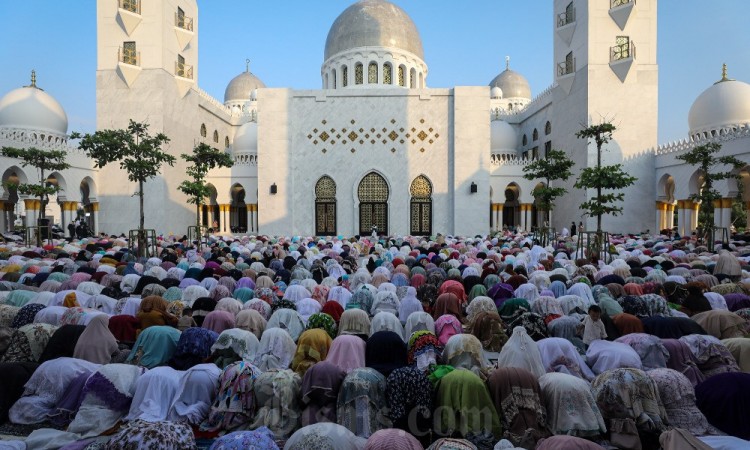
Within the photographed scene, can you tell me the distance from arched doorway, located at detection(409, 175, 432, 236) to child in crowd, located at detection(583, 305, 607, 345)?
14813 millimetres

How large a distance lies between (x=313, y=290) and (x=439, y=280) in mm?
2544

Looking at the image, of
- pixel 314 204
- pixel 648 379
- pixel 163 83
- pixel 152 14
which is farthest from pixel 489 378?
pixel 152 14

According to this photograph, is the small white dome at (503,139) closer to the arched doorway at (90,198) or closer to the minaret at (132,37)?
the minaret at (132,37)

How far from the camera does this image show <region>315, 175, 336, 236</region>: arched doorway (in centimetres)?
2034

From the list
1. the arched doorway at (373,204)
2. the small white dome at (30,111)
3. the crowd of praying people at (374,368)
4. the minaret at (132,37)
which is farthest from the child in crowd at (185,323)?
the small white dome at (30,111)

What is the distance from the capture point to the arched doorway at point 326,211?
20344mm

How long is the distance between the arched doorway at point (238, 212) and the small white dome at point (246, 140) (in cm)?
227

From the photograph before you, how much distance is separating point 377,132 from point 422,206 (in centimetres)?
383

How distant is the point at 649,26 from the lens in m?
19.1

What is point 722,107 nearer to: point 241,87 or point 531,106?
point 531,106

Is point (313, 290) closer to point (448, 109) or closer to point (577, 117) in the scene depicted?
point (448, 109)

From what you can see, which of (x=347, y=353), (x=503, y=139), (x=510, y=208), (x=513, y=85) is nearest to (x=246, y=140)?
(x=503, y=139)

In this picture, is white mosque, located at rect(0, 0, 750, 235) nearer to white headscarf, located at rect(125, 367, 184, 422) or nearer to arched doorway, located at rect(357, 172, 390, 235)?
arched doorway, located at rect(357, 172, 390, 235)

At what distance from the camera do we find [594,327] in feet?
18.2
